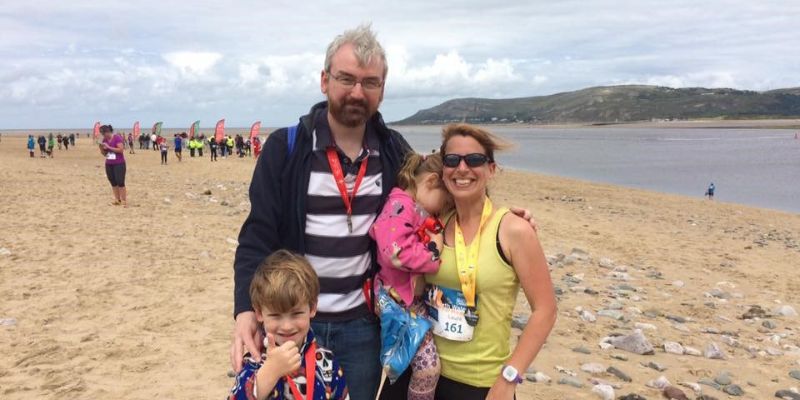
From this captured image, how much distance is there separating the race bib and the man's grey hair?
134 centimetres

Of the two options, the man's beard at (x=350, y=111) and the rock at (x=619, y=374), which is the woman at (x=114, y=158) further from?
the man's beard at (x=350, y=111)

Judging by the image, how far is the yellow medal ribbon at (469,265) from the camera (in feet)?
10.3

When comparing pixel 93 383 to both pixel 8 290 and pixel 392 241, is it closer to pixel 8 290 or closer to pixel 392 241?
pixel 8 290

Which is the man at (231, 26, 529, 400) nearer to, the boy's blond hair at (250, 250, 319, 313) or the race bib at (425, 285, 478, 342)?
the boy's blond hair at (250, 250, 319, 313)

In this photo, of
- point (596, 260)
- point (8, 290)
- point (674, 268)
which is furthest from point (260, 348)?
point (674, 268)

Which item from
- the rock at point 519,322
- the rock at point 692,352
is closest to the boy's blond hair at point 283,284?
the rock at point 519,322

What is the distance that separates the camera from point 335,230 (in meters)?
3.23

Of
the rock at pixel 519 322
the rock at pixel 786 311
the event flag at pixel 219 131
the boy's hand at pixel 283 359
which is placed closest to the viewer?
the boy's hand at pixel 283 359

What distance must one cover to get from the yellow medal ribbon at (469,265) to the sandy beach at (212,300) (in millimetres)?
3040

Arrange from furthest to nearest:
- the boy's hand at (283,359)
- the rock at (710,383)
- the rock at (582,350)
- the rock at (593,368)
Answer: the rock at (582,350) < the rock at (593,368) < the rock at (710,383) < the boy's hand at (283,359)

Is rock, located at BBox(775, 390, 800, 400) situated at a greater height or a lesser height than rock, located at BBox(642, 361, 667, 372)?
lesser

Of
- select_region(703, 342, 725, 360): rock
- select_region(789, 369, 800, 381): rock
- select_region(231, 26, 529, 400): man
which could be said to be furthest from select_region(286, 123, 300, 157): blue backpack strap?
select_region(789, 369, 800, 381): rock

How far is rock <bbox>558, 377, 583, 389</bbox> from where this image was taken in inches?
240

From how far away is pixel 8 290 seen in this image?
8.36 metres
